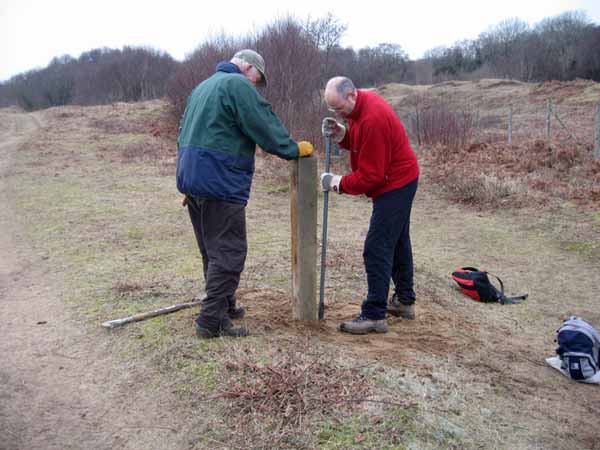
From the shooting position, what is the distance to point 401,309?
488 cm

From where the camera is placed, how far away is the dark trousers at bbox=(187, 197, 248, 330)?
3.84m

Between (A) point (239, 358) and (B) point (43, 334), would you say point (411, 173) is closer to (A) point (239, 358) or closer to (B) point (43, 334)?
(A) point (239, 358)

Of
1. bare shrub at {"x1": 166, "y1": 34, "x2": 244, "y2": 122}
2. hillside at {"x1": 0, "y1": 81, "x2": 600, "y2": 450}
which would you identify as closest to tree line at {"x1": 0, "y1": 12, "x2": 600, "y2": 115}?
bare shrub at {"x1": 166, "y1": 34, "x2": 244, "y2": 122}

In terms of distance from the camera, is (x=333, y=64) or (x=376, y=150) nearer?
(x=376, y=150)

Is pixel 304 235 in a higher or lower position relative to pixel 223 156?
lower

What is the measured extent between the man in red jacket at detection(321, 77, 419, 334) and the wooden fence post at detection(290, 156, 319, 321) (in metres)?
0.17

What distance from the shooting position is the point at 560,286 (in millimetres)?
6891

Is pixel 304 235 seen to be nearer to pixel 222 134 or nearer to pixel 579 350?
pixel 222 134

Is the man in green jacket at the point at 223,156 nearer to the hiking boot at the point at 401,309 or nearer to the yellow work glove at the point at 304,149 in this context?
the yellow work glove at the point at 304,149

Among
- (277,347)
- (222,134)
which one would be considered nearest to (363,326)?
(277,347)

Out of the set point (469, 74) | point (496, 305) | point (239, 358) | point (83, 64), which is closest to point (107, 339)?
point (239, 358)

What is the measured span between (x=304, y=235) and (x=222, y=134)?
109cm

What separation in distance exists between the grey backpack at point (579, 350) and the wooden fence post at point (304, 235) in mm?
1940

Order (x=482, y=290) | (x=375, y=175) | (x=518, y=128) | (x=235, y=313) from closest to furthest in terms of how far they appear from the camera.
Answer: (x=375, y=175) < (x=235, y=313) < (x=482, y=290) < (x=518, y=128)
